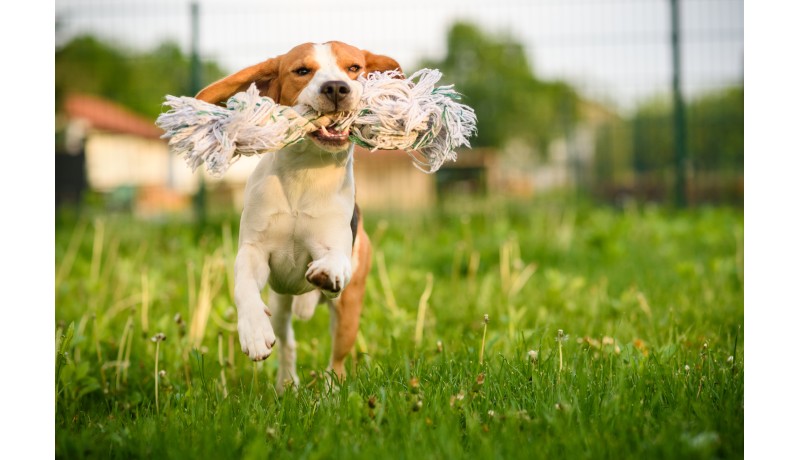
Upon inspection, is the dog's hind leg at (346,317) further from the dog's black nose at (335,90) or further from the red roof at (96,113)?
the red roof at (96,113)

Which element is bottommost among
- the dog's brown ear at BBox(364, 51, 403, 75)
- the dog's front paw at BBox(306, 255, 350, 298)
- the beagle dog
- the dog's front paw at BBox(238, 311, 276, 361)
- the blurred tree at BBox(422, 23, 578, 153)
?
the dog's front paw at BBox(238, 311, 276, 361)

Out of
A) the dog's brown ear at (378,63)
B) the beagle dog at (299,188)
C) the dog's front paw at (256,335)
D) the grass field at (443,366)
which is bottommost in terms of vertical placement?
the grass field at (443,366)

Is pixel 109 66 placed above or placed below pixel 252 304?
above

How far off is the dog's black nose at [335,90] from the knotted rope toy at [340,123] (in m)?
0.06

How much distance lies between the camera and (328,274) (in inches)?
89.0

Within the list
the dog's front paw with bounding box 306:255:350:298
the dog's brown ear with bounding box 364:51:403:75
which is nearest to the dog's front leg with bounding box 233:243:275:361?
the dog's front paw with bounding box 306:255:350:298

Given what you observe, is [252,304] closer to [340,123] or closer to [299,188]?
[299,188]

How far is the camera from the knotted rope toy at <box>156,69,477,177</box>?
2.18 metres

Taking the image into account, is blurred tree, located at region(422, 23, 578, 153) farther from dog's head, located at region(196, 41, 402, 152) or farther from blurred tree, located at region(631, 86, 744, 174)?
dog's head, located at region(196, 41, 402, 152)

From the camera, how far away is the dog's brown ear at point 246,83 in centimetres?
244

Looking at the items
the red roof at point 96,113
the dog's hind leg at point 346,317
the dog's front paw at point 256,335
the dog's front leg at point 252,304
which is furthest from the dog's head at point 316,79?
the red roof at point 96,113

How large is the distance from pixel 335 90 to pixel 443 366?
1058 millimetres

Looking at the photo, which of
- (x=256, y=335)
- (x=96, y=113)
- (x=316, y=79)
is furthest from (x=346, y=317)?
(x=96, y=113)

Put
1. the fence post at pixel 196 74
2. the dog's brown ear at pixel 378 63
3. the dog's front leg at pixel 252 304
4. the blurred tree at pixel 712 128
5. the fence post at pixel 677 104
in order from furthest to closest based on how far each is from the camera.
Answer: the blurred tree at pixel 712 128, the fence post at pixel 677 104, the fence post at pixel 196 74, the dog's brown ear at pixel 378 63, the dog's front leg at pixel 252 304
